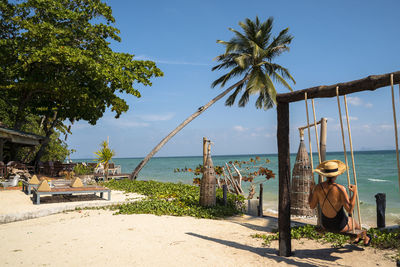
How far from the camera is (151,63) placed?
20.1 meters

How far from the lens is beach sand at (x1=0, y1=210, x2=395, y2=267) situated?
15.6 ft

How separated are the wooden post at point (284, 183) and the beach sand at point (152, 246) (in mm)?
248

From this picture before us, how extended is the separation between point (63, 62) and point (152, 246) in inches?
585

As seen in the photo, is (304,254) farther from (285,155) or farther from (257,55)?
(257,55)

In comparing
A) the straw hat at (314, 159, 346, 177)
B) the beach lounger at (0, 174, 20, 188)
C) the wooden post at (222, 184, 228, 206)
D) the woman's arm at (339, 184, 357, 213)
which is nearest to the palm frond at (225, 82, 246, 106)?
the wooden post at (222, 184, 228, 206)

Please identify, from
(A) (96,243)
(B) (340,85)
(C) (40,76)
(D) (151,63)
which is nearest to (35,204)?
(A) (96,243)

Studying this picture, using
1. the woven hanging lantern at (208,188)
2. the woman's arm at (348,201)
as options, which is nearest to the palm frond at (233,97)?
the woven hanging lantern at (208,188)

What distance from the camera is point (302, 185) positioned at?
8.72m

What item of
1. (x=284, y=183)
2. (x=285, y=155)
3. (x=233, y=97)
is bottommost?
(x=284, y=183)

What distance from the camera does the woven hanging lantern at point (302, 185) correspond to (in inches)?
342

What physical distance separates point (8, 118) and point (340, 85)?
82.3 feet

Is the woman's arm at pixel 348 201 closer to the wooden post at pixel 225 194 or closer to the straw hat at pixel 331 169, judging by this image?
the straw hat at pixel 331 169

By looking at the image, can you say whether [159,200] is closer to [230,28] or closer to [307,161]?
[307,161]

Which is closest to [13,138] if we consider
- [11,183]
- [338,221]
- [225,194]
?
[11,183]
